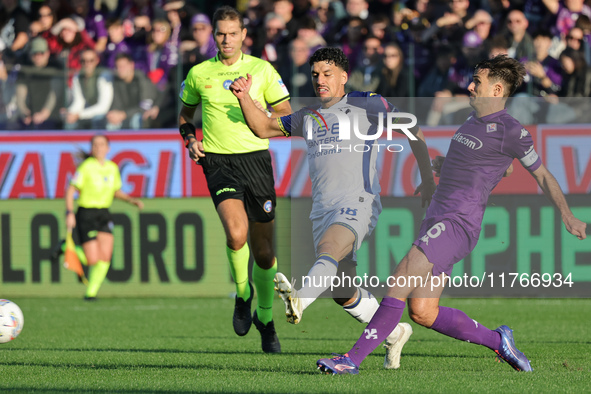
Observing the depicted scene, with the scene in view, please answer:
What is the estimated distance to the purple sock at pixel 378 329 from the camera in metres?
6.07

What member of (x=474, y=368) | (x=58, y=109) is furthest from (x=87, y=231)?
(x=474, y=368)

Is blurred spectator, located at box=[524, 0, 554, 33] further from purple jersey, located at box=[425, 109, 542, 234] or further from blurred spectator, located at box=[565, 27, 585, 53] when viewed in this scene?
purple jersey, located at box=[425, 109, 542, 234]

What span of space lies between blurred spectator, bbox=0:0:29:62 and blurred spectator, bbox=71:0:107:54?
3.03 feet

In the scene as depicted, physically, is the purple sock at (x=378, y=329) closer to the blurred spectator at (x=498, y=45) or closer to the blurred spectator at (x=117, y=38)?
the blurred spectator at (x=498, y=45)

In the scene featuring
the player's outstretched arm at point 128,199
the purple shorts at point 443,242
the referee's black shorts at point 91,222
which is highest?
the purple shorts at point 443,242

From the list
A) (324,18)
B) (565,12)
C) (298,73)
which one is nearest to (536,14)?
(565,12)

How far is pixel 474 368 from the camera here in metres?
7.02

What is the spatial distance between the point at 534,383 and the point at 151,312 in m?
7.19

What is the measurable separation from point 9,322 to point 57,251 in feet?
22.4

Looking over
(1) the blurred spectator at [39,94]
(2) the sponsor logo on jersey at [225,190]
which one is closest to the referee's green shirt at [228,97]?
(2) the sponsor logo on jersey at [225,190]

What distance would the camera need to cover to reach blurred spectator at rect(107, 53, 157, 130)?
48.2 feet

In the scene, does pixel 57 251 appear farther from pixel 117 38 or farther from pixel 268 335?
pixel 268 335

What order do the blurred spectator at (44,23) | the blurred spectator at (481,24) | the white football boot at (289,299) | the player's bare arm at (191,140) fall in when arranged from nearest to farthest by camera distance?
the white football boot at (289,299) → the player's bare arm at (191,140) → the blurred spectator at (481,24) → the blurred spectator at (44,23)

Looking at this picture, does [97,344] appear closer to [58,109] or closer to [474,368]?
[474,368]
